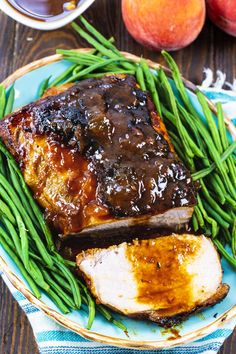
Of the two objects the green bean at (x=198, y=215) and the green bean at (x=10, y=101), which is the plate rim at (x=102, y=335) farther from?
the green bean at (x=10, y=101)

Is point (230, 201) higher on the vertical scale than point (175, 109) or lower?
lower

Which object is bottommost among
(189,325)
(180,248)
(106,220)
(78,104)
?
(189,325)

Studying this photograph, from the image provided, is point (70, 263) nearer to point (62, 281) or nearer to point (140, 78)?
point (62, 281)

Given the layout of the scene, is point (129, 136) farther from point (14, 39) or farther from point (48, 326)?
point (14, 39)

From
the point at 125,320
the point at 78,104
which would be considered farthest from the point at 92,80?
the point at 125,320

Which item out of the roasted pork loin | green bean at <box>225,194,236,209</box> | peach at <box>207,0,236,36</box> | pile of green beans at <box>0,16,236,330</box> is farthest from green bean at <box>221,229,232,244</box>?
peach at <box>207,0,236,36</box>

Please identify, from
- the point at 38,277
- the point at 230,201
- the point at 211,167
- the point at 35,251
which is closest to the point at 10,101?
the point at 35,251
